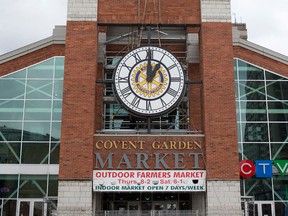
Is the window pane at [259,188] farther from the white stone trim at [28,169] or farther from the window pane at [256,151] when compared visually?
the white stone trim at [28,169]

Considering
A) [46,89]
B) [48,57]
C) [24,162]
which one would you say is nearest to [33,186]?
[24,162]

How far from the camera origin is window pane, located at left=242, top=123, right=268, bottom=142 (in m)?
25.6

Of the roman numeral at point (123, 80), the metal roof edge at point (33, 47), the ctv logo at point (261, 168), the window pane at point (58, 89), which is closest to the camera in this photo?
the roman numeral at point (123, 80)

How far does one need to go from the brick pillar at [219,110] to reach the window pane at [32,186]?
968 cm

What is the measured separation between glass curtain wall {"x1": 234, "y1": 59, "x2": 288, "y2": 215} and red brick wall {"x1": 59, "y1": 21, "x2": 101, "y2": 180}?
9.68m

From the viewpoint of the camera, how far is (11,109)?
25594 mm

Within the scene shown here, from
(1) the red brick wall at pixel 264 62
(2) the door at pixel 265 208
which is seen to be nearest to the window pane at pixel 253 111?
(1) the red brick wall at pixel 264 62

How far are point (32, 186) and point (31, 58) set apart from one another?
7.29m

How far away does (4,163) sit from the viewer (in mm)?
24672

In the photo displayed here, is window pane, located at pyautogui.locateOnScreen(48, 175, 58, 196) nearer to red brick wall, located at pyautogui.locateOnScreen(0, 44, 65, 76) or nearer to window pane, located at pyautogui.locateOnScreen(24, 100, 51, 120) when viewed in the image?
window pane, located at pyautogui.locateOnScreen(24, 100, 51, 120)

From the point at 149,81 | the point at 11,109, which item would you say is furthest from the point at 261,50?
the point at 11,109

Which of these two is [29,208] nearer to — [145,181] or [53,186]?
[53,186]

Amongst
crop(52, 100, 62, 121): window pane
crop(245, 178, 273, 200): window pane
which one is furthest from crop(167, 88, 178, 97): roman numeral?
crop(52, 100, 62, 121): window pane

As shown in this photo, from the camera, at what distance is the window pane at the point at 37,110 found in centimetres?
2550
